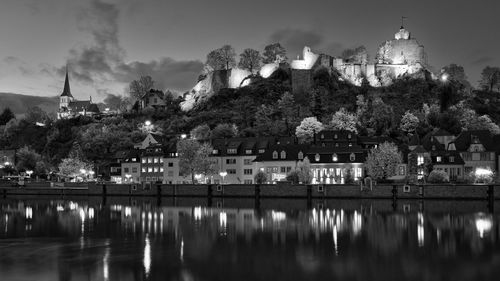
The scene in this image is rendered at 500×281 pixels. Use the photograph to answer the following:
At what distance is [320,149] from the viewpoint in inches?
2891

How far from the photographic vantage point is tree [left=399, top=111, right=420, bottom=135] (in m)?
99.0

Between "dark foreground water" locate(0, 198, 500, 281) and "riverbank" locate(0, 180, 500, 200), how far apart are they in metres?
2.61

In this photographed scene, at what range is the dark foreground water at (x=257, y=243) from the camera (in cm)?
2472

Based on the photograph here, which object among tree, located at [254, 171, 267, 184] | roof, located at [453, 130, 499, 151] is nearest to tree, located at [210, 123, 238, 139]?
tree, located at [254, 171, 267, 184]

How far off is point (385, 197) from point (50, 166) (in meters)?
73.9

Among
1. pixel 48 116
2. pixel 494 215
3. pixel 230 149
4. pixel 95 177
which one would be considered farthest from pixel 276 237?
pixel 48 116

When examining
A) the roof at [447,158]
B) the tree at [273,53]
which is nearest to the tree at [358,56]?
the tree at [273,53]

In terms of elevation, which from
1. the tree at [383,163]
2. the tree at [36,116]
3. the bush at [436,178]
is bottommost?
the bush at [436,178]

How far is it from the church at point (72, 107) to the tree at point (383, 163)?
10536cm

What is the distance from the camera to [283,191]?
2527 inches

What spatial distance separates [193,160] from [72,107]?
341 ft

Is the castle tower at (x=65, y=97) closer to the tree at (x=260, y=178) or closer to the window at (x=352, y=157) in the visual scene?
the tree at (x=260, y=178)

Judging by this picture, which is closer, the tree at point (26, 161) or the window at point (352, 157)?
the window at point (352, 157)

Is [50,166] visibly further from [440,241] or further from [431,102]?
[440,241]
